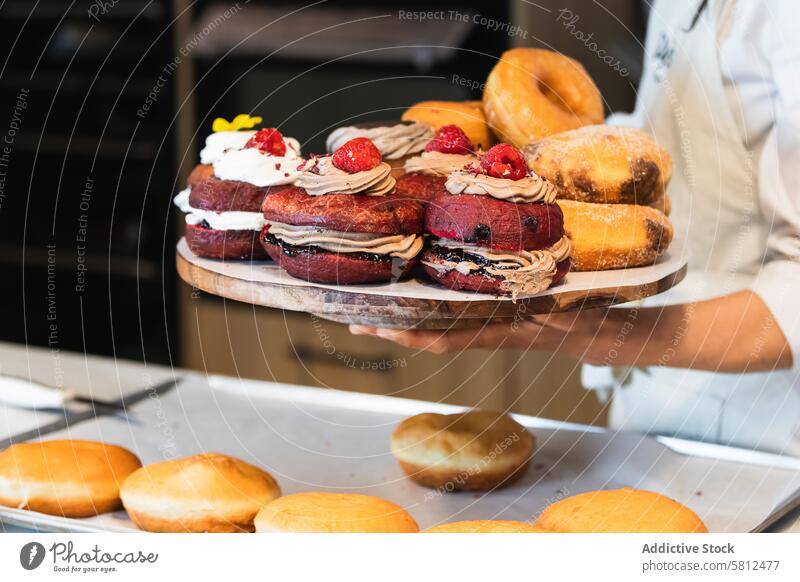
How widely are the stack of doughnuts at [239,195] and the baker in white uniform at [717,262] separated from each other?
146mm

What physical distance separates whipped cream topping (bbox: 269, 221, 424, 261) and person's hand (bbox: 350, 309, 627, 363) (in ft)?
0.22

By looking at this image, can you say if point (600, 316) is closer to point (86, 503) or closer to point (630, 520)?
point (630, 520)

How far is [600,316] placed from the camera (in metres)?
0.95

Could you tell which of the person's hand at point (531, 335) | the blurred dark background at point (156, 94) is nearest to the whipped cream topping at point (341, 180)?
the person's hand at point (531, 335)

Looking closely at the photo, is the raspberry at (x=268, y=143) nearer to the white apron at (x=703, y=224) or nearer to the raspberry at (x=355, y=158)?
the raspberry at (x=355, y=158)

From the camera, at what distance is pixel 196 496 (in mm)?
759

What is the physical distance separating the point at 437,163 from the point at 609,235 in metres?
0.16

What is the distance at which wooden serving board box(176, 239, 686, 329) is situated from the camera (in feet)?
2.18

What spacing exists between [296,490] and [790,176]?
591 mm

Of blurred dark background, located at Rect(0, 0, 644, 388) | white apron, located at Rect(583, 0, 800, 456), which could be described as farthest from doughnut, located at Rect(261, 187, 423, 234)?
blurred dark background, located at Rect(0, 0, 644, 388)

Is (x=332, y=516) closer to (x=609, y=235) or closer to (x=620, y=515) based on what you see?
(x=620, y=515)

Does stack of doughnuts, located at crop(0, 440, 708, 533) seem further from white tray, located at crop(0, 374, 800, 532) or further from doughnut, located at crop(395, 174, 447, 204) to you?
doughnut, located at crop(395, 174, 447, 204)

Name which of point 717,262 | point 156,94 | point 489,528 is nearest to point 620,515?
point 489,528
